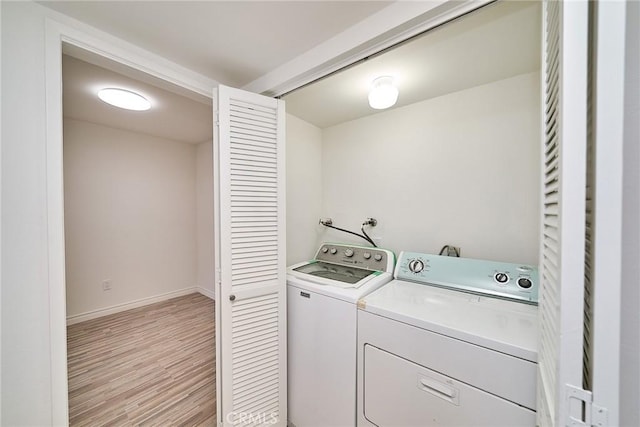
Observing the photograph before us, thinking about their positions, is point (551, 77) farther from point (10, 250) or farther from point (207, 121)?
point (207, 121)

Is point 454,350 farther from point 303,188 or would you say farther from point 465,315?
point 303,188

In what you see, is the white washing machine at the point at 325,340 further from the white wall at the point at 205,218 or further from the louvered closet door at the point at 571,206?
the white wall at the point at 205,218

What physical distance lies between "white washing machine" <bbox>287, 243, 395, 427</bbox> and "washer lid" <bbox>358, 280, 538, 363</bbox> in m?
0.16

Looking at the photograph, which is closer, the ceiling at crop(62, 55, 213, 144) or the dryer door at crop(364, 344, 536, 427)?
the dryer door at crop(364, 344, 536, 427)

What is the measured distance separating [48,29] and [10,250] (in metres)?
0.96

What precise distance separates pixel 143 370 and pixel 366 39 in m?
2.98

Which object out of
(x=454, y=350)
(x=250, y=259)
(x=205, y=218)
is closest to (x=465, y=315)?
(x=454, y=350)

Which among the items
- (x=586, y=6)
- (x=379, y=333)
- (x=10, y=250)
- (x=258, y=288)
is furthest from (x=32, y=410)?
(x=586, y=6)

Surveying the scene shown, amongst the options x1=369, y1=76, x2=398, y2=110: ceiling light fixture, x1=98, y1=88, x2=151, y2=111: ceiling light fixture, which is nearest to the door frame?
x1=98, y1=88, x2=151, y2=111: ceiling light fixture

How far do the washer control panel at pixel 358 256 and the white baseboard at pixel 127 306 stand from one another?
2.60 meters

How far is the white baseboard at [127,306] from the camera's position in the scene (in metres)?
2.74

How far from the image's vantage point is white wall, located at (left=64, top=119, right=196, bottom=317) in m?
2.74

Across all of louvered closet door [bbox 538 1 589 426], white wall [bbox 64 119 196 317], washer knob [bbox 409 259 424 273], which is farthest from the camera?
white wall [bbox 64 119 196 317]

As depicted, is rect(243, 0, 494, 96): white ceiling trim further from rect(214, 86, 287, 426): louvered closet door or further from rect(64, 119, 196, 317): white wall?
rect(64, 119, 196, 317): white wall
